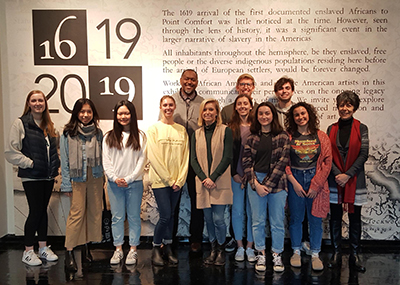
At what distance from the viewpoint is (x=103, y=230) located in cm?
360

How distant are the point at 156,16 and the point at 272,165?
2.36 metres

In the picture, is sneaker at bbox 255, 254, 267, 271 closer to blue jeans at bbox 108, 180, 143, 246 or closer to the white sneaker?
the white sneaker

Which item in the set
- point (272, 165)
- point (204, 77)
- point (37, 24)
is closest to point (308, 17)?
point (204, 77)

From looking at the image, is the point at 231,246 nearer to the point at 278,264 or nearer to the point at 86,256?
the point at 278,264

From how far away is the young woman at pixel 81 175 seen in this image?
307 cm

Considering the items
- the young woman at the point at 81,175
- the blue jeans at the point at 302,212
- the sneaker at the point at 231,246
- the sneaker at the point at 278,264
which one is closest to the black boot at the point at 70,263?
the young woman at the point at 81,175

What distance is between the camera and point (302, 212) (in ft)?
10.2

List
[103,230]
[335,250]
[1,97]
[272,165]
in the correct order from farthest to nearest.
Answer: [1,97], [103,230], [335,250], [272,165]

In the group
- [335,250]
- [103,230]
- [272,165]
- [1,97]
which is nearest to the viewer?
[272,165]

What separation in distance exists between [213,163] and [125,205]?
3.50 ft

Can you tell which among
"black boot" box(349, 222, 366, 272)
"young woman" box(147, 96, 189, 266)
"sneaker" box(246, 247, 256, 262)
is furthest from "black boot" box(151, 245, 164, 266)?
"black boot" box(349, 222, 366, 272)

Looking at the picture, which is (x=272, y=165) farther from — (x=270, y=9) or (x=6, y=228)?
(x=6, y=228)

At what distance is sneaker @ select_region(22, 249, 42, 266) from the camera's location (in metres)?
3.21

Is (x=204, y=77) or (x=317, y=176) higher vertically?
(x=204, y=77)
